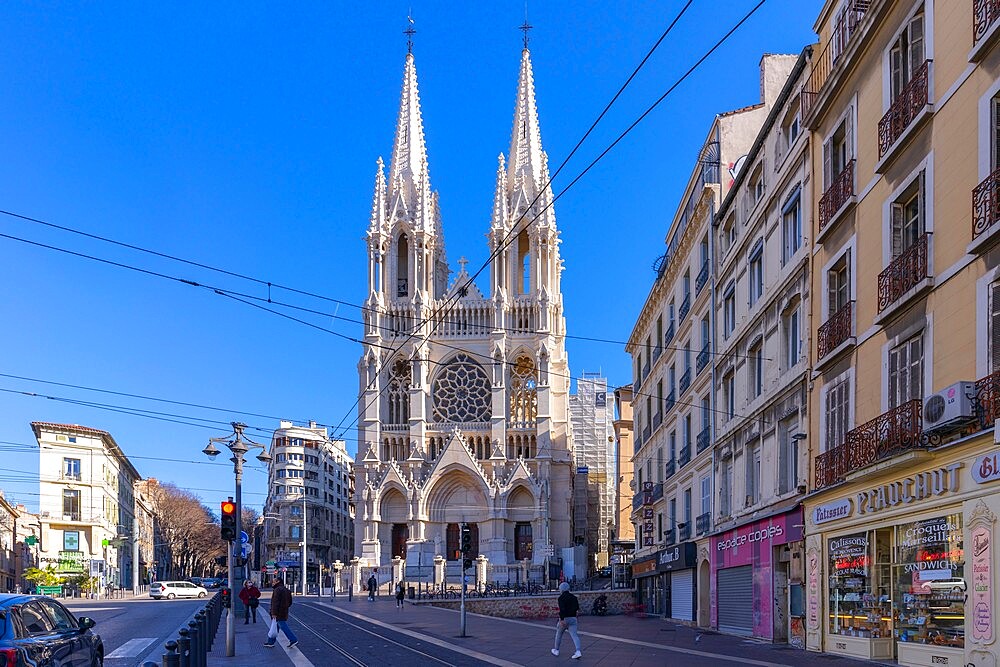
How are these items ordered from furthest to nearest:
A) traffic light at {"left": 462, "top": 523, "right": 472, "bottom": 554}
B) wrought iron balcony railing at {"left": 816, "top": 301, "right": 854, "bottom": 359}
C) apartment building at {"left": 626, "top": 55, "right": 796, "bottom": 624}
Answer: apartment building at {"left": 626, "top": 55, "right": 796, "bottom": 624} < traffic light at {"left": 462, "top": 523, "right": 472, "bottom": 554} < wrought iron balcony railing at {"left": 816, "top": 301, "right": 854, "bottom": 359}

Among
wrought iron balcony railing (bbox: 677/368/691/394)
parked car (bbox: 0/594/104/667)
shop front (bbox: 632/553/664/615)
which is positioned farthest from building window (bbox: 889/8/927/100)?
shop front (bbox: 632/553/664/615)

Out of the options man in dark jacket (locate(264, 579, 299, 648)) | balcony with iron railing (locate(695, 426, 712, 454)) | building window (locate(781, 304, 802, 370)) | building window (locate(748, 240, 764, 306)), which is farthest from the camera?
balcony with iron railing (locate(695, 426, 712, 454))

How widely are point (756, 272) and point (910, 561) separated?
12.3m

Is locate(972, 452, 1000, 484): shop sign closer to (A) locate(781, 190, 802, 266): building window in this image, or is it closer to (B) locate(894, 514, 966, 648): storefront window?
(B) locate(894, 514, 966, 648): storefront window

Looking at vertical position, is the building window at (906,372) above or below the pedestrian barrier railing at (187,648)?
above

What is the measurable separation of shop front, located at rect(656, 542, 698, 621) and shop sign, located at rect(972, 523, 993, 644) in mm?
19621

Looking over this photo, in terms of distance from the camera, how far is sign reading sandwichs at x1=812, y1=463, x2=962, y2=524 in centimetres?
1434

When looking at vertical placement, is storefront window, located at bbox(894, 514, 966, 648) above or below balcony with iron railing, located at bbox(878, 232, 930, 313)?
below

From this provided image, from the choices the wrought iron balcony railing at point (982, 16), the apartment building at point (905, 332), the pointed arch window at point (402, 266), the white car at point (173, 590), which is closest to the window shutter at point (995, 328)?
the apartment building at point (905, 332)

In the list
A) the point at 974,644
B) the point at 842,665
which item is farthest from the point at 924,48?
the point at 842,665

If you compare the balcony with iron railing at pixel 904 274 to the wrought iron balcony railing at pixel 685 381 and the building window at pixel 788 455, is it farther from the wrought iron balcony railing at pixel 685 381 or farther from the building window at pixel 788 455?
the wrought iron balcony railing at pixel 685 381

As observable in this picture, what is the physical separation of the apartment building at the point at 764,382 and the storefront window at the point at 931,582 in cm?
518

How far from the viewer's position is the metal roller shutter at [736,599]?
26.2 m

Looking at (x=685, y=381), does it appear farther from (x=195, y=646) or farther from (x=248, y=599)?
(x=195, y=646)
